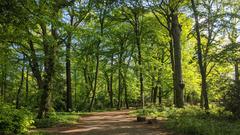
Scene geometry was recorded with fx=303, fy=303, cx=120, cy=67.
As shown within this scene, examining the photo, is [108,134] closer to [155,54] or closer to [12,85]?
[155,54]

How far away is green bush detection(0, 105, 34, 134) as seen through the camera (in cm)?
1071

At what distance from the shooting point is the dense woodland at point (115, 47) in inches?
551

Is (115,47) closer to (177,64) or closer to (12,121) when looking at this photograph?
(177,64)

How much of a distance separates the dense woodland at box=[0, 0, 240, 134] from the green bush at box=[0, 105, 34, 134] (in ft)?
2.86

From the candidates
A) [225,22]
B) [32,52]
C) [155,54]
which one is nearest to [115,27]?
[155,54]

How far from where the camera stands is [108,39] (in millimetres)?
33969

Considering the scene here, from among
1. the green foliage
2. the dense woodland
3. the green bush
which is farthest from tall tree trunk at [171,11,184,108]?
the green bush

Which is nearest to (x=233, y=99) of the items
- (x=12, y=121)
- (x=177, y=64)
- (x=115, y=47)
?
(x=177, y=64)

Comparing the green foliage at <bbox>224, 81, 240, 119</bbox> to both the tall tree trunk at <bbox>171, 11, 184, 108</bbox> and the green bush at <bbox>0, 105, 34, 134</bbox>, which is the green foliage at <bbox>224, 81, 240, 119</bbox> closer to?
the tall tree trunk at <bbox>171, 11, 184, 108</bbox>

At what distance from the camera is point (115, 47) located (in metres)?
34.6

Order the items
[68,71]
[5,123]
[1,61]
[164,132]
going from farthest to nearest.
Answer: [68,71]
[1,61]
[164,132]
[5,123]

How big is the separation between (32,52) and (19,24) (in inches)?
402

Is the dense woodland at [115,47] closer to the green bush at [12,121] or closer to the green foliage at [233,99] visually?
the green foliage at [233,99]

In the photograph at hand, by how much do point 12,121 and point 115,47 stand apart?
2405 cm
